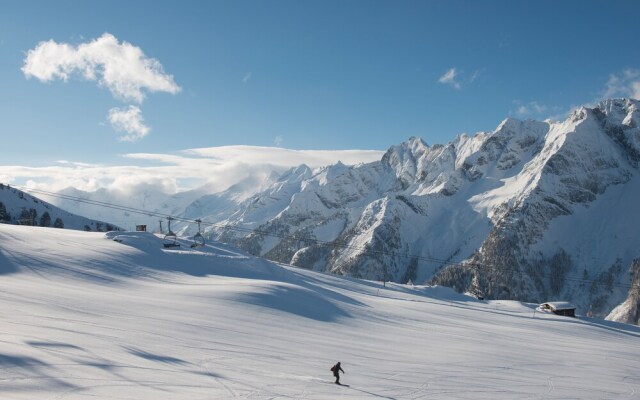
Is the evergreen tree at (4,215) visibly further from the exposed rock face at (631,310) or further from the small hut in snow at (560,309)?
the exposed rock face at (631,310)

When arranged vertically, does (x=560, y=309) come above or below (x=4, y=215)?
below

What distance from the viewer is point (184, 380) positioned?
18328mm

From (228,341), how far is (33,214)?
396 ft

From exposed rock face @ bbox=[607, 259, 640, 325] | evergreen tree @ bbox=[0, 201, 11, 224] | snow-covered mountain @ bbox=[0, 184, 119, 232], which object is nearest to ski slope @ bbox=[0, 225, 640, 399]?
evergreen tree @ bbox=[0, 201, 11, 224]

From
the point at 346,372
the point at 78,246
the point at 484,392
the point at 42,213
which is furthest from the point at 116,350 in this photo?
the point at 42,213

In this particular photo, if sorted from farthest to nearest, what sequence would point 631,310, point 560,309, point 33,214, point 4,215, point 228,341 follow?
point 631,310 → point 33,214 → point 4,215 → point 560,309 → point 228,341

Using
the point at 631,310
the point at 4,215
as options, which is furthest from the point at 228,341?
the point at 631,310

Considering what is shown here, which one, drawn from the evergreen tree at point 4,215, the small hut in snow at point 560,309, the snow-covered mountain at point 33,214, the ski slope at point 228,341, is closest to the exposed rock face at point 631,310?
the small hut in snow at point 560,309

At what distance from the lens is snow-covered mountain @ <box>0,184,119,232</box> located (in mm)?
123875

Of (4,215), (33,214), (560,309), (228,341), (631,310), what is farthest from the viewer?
(631,310)

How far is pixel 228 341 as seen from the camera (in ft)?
84.5

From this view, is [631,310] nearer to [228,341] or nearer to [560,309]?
[560,309]

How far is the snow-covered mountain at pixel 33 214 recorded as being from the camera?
12388 cm

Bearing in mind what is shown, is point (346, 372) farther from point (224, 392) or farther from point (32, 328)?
point (32, 328)
